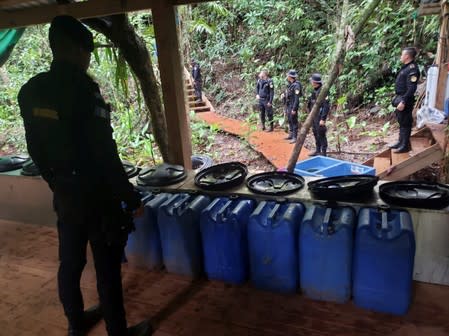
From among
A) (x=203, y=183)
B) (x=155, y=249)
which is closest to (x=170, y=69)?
(x=203, y=183)

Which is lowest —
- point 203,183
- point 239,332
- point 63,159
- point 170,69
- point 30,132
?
point 239,332

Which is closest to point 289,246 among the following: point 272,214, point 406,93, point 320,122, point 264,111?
point 272,214

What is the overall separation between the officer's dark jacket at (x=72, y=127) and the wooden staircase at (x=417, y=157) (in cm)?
427

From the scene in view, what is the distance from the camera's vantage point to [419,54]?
854 cm

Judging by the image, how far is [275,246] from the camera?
76.3 inches

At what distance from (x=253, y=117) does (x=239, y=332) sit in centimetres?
899

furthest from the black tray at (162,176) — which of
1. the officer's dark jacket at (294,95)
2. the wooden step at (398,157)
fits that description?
the officer's dark jacket at (294,95)

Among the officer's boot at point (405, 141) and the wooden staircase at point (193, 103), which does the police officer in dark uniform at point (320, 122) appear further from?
the wooden staircase at point (193, 103)

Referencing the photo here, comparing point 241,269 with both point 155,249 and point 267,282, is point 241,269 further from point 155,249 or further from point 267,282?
point 155,249

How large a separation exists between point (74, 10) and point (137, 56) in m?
0.76

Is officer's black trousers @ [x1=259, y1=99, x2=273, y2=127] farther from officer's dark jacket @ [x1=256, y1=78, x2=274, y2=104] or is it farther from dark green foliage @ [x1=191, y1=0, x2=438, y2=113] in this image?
dark green foliage @ [x1=191, y1=0, x2=438, y2=113]

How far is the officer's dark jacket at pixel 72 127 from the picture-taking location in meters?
1.32

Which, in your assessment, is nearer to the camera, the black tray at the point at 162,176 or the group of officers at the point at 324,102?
the black tray at the point at 162,176

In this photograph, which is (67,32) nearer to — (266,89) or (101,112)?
(101,112)
